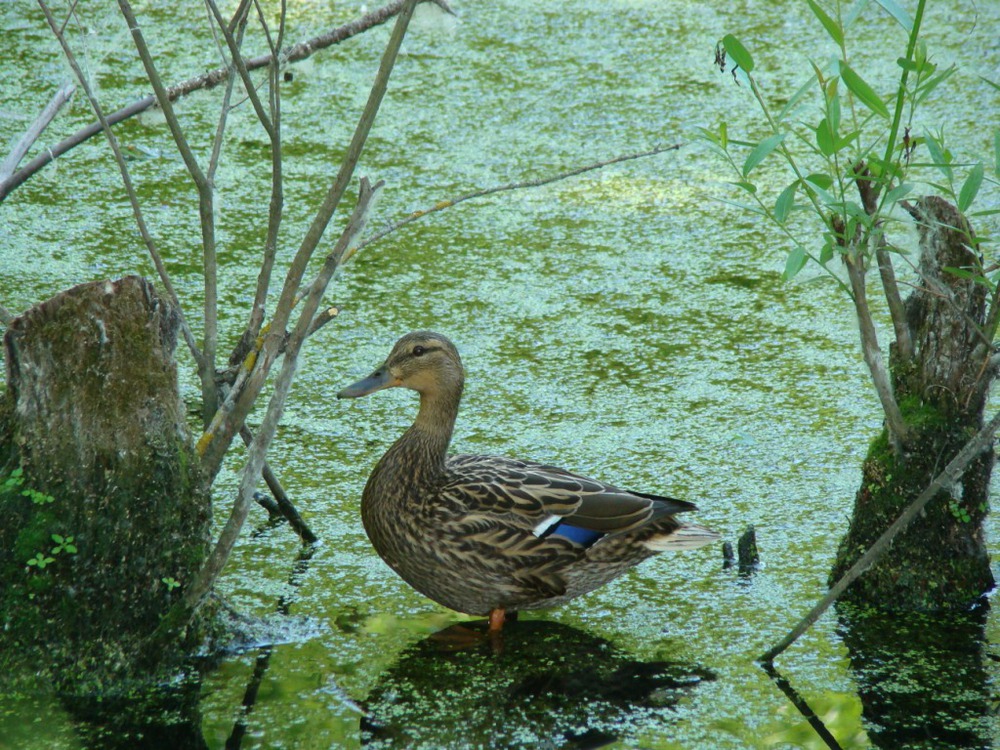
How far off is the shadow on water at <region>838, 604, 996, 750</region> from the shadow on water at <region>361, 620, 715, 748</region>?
34 cm

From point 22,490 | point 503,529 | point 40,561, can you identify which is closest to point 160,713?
point 40,561

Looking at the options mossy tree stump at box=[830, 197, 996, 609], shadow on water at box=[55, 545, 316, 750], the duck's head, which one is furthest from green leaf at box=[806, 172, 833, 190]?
shadow on water at box=[55, 545, 316, 750]

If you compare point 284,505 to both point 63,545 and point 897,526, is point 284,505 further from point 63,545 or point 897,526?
point 897,526

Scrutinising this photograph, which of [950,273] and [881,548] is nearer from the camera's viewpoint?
[881,548]

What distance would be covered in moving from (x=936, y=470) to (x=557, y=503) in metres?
0.81

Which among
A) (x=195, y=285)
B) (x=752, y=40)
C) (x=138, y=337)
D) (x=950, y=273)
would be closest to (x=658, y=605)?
(x=950, y=273)

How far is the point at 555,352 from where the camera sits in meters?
3.92

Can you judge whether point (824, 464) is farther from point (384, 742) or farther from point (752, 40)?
point (752, 40)

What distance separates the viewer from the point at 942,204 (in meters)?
2.75

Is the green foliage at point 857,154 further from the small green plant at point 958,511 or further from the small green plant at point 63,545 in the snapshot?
the small green plant at point 63,545

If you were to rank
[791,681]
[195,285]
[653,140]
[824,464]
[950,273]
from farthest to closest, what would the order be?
[653,140], [195,285], [824,464], [950,273], [791,681]

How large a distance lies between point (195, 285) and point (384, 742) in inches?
83.2

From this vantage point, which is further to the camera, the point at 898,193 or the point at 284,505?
the point at 284,505

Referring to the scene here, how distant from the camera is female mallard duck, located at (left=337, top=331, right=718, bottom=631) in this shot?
2809 millimetres
